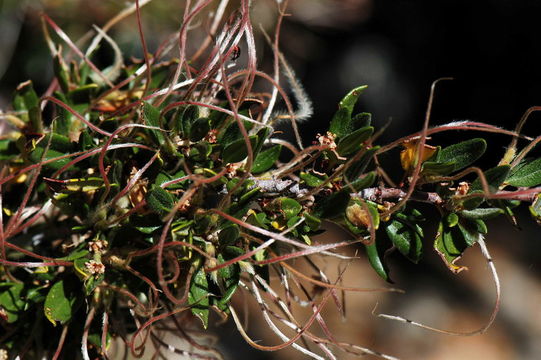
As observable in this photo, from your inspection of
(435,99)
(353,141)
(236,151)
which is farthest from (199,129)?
(435,99)

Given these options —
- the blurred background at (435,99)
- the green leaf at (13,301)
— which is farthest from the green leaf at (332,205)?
the blurred background at (435,99)

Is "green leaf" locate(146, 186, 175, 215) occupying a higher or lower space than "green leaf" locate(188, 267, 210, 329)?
higher

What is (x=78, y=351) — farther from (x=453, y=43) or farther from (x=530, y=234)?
(x=530, y=234)

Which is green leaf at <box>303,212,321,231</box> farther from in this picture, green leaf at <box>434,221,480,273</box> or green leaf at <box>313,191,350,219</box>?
green leaf at <box>434,221,480,273</box>

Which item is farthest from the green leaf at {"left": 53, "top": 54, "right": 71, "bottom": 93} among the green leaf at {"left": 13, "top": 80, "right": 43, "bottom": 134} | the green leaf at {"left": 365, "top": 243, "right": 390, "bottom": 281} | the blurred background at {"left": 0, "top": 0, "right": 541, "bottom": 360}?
the blurred background at {"left": 0, "top": 0, "right": 541, "bottom": 360}

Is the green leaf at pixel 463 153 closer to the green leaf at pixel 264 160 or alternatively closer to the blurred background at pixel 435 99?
the green leaf at pixel 264 160

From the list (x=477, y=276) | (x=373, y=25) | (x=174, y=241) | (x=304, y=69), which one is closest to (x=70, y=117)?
(x=174, y=241)
